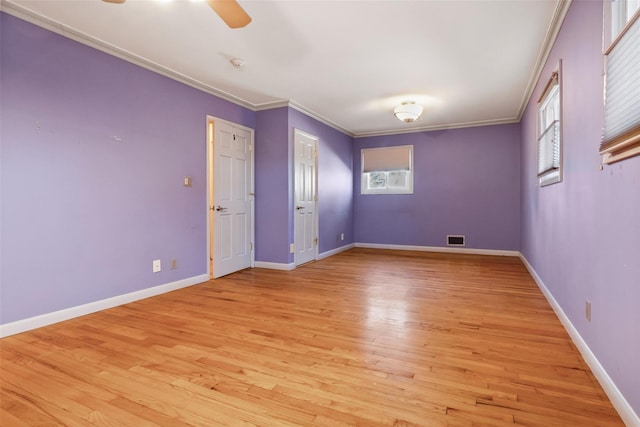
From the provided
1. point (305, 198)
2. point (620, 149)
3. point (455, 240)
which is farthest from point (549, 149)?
point (455, 240)

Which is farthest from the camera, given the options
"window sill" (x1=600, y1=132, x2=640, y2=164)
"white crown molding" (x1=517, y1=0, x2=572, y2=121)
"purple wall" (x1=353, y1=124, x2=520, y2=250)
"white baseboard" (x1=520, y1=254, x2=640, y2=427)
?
"purple wall" (x1=353, y1=124, x2=520, y2=250)

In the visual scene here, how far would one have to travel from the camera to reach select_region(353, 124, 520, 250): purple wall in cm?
600

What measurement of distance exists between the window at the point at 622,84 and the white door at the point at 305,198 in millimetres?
3860

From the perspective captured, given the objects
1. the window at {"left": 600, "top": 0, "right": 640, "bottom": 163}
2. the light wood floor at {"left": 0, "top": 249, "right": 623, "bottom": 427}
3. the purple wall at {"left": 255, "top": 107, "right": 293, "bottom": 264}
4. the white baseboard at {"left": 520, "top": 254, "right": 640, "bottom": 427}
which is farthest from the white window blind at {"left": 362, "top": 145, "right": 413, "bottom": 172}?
the window at {"left": 600, "top": 0, "right": 640, "bottom": 163}

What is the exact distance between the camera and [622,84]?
4.72 feet

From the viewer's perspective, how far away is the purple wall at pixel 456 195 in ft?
19.7

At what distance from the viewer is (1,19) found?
2436 millimetres

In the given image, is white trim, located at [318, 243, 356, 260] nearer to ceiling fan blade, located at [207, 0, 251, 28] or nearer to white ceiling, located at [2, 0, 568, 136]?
white ceiling, located at [2, 0, 568, 136]

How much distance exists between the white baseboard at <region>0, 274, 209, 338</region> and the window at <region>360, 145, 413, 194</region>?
436cm

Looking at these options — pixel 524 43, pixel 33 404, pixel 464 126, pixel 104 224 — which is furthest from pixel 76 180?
pixel 464 126

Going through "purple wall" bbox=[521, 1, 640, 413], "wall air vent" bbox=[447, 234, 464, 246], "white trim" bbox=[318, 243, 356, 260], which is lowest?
"white trim" bbox=[318, 243, 356, 260]

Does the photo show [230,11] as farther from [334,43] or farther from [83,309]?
[83,309]

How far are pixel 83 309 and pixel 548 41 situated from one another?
477cm

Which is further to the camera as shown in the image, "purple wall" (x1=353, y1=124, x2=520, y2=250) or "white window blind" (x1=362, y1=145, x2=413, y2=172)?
"white window blind" (x1=362, y1=145, x2=413, y2=172)
